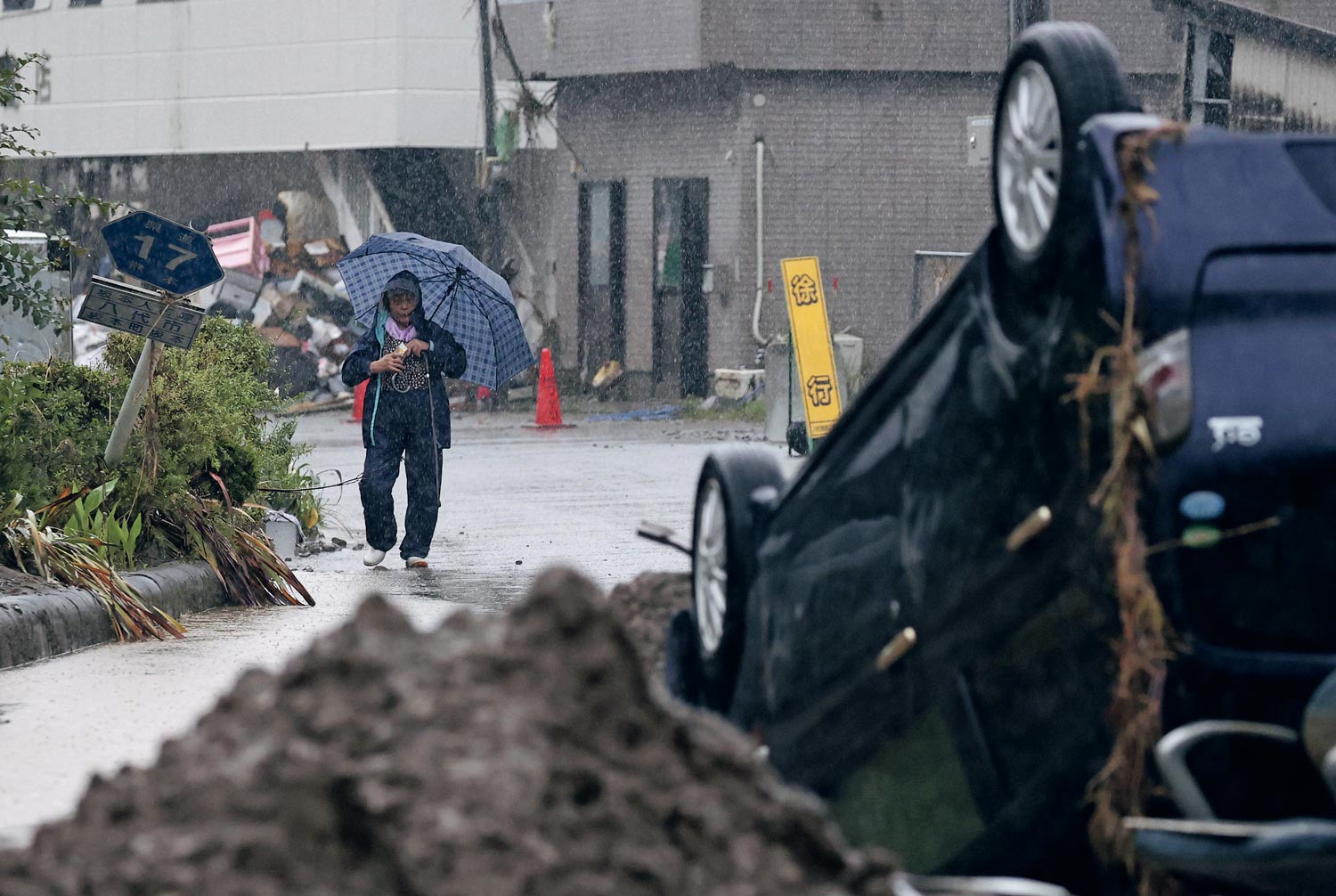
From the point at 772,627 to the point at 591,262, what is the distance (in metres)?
24.0

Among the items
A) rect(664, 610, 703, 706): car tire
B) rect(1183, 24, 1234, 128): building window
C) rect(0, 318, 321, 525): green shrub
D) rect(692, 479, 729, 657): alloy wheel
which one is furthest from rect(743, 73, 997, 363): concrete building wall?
rect(692, 479, 729, 657): alloy wheel

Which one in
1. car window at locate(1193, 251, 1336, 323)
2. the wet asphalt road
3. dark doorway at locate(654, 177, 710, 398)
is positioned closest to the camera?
car window at locate(1193, 251, 1336, 323)

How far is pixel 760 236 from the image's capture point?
26.1m

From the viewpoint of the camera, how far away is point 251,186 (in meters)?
30.6

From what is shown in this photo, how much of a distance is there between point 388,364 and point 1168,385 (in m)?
9.19

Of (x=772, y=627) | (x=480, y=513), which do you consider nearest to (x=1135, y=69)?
(x=480, y=513)

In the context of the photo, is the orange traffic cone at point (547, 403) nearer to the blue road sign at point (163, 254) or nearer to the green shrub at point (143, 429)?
the green shrub at point (143, 429)

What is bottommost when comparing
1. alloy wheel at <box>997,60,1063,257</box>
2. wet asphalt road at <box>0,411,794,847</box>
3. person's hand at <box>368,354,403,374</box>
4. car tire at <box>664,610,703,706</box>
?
wet asphalt road at <box>0,411,794,847</box>

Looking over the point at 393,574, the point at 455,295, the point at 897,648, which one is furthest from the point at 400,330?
the point at 897,648

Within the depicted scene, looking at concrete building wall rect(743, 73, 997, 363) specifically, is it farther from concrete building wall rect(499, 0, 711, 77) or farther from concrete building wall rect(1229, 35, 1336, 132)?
concrete building wall rect(1229, 35, 1336, 132)

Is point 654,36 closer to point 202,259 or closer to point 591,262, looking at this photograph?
point 591,262

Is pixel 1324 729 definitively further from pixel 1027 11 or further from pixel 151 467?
pixel 1027 11

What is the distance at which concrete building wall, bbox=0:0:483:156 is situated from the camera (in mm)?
27500

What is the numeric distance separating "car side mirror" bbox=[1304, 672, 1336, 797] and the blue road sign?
8136mm
